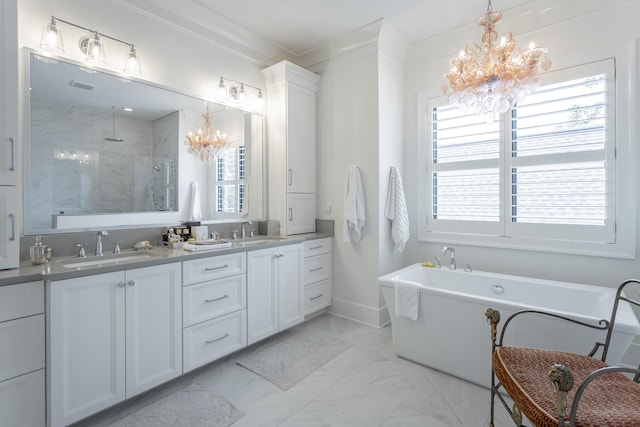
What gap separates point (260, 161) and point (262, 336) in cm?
181

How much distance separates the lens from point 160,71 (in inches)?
102

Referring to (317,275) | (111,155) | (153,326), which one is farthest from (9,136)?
(317,275)

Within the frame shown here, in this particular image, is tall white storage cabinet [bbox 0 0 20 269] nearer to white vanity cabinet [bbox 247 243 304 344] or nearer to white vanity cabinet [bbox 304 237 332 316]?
white vanity cabinet [bbox 247 243 304 344]

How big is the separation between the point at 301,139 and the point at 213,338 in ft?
7.21

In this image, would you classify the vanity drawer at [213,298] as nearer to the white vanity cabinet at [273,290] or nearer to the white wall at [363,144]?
the white vanity cabinet at [273,290]

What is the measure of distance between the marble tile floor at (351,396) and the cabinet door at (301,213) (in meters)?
1.40

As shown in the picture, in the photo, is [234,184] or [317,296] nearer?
[234,184]

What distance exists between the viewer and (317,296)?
3.37 metres

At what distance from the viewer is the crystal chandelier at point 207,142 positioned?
9.18 feet

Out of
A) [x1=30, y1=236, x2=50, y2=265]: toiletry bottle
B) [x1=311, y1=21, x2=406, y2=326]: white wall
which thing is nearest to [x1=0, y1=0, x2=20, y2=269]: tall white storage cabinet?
[x1=30, y1=236, x2=50, y2=265]: toiletry bottle

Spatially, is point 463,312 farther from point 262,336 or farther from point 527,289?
point 262,336

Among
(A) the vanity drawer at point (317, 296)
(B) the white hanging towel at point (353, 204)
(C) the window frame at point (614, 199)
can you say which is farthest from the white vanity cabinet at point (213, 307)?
(C) the window frame at point (614, 199)

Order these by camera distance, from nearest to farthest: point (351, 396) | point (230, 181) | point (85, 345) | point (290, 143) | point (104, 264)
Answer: point (85, 345)
point (104, 264)
point (351, 396)
point (230, 181)
point (290, 143)

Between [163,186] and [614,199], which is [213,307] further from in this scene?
[614,199]
